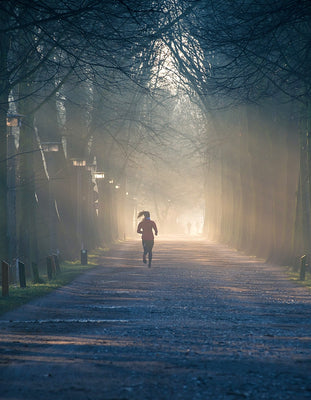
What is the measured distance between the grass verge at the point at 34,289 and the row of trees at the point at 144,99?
1347 millimetres

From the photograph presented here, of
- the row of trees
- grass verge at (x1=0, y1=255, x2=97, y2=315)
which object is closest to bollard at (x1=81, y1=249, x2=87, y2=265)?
the row of trees

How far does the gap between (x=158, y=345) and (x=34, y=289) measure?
8.62 meters

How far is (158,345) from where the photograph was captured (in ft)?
29.2

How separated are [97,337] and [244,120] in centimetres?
2826

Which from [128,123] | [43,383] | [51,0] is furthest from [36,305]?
[128,123]

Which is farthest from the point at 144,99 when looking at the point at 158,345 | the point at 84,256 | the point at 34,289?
the point at 158,345

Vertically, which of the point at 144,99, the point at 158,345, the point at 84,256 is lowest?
the point at 158,345

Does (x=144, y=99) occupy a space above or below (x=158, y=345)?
above

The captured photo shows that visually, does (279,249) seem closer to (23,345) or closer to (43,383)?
(23,345)

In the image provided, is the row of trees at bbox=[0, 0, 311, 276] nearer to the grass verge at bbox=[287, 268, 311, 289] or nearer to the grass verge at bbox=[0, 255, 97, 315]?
the grass verge at bbox=[287, 268, 311, 289]

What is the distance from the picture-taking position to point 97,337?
966cm

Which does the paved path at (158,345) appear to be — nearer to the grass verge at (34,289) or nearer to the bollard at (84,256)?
the grass verge at (34,289)

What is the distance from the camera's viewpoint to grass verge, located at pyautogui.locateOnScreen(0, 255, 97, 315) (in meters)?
13.9

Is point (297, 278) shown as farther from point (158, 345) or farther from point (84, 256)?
point (158, 345)
